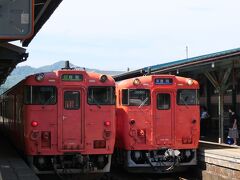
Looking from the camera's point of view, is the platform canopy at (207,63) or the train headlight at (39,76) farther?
the platform canopy at (207,63)

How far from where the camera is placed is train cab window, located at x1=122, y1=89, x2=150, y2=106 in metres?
12.2

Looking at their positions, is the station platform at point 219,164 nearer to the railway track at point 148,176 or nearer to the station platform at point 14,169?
the railway track at point 148,176

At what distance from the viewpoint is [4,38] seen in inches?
95.5

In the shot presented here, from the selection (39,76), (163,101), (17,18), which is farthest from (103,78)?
(17,18)

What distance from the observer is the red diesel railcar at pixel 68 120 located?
11.0 metres

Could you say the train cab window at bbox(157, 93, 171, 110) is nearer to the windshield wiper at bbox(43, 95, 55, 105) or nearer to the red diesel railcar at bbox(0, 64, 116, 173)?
the red diesel railcar at bbox(0, 64, 116, 173)

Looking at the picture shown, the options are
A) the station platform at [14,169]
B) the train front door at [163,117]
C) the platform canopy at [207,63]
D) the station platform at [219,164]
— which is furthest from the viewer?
the platform canopy at [207,63]

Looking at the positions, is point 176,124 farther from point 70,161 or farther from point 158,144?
point 70,161

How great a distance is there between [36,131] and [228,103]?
1434cm

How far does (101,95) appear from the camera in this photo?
11391 millimetres

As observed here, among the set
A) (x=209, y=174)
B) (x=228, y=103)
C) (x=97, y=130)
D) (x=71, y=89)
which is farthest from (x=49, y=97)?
(x=228, y=103)

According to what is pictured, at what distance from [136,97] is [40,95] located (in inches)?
103

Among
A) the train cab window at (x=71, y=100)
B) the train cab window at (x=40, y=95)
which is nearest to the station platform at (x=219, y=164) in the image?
the train cab window at (x=71, y=100)

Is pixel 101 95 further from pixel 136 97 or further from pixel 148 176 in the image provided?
pixel 148 176
